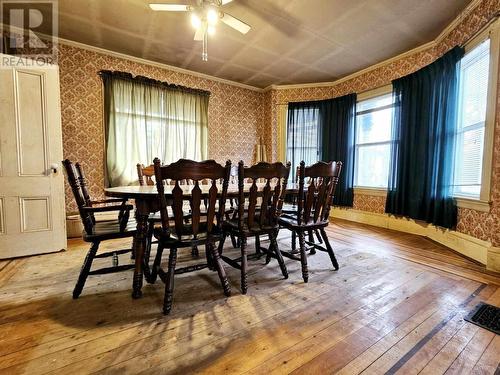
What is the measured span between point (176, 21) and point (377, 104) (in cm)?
344

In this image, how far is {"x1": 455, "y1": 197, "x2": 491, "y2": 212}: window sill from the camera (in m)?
2.45

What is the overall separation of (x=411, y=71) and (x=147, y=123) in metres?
4.19

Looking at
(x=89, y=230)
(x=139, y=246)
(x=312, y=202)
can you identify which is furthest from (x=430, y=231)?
(x=89, y=230)

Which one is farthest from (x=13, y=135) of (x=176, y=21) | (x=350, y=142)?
(x=350, y=142)

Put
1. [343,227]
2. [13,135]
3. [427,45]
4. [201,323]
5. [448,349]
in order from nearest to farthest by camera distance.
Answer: [448,349] < [201,323] < [13,135] < [427,45] < [343,227]

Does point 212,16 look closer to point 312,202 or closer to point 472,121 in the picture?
point 312,202

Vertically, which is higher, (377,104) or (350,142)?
(377,104)

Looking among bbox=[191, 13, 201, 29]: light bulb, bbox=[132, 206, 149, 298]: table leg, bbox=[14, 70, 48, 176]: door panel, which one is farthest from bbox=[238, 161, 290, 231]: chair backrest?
bbox=[14, 70, 48, 176]: door panel

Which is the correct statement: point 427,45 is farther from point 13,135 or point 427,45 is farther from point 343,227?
point 13,135

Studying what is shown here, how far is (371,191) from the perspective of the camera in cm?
432

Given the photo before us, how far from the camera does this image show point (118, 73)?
3.73 metres

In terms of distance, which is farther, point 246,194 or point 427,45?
point 427,45

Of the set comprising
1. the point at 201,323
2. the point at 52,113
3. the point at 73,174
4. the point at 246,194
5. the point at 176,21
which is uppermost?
the point at 176,21

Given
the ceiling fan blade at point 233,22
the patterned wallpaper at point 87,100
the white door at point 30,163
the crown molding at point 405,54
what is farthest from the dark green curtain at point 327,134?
the white door at point 30,163
